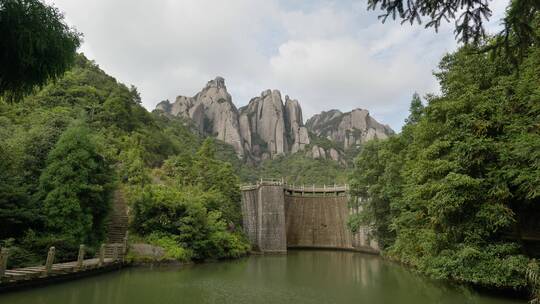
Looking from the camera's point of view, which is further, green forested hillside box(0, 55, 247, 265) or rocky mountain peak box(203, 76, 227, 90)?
rocky mountain peak box(203, 76, 227, 90)

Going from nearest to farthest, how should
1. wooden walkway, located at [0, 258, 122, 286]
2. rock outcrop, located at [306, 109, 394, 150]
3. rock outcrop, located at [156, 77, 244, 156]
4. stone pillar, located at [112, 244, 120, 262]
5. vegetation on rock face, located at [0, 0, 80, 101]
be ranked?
1. vegetation on rock face, located at [0, 0, 80, 101]
2. wooden walkway, located at [0, 258, 122, 286]
3. stone pillar, located at [112, 244, 120, 262]
4. rock outcrop, located at [156, 77, 244, 156]
5. rock outcrop, located at [306, 109, 394, 150]

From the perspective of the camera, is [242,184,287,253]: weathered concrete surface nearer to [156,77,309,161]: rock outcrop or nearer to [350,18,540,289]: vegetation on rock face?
[350,18,540,289]: vegetation on rock face

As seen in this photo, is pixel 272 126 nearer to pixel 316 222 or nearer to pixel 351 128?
pixel 351 128

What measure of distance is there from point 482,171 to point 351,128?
6283cm

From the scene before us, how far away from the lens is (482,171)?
8.54 m

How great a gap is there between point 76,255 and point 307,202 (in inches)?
721

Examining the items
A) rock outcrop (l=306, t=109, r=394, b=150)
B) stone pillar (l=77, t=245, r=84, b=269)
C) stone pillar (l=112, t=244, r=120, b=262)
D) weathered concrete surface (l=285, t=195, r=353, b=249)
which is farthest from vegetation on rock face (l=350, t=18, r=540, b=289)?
rock outcrop (l=306, t=109, r=394, b=150)

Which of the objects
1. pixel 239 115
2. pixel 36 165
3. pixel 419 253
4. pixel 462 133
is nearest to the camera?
pixel 462 133

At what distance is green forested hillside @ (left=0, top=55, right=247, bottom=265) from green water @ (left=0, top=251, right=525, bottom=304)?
1603mm

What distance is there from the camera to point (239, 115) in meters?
63.3

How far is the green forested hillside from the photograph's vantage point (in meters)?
9.59

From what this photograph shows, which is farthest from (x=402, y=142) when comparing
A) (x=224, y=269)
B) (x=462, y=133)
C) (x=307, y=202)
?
(x=307, y=202)

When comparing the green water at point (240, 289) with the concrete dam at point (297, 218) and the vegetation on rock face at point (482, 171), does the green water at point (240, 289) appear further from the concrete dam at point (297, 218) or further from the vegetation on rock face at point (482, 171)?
the concrete dam at point (297, 218)

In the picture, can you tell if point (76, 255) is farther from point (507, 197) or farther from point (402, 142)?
point (402, 142)
